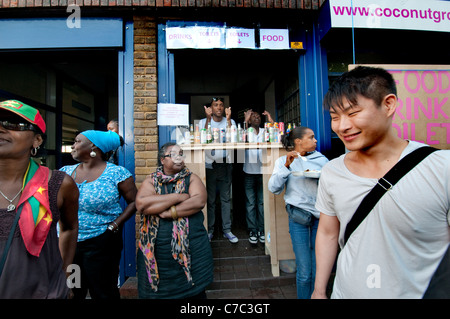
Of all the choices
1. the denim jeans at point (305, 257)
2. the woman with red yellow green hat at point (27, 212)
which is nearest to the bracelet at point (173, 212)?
the woman with red yellow green hat at point (27, 212)

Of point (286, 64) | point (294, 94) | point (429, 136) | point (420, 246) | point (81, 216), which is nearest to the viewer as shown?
point (420, 246)

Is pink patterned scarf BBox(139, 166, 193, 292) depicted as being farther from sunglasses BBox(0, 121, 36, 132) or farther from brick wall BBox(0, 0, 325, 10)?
brick wall BBox(0, 0, 325, 10)

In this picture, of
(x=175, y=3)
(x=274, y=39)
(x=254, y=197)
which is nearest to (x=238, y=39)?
(x=274, y=39)

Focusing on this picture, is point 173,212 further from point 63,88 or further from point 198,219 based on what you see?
point 63,88

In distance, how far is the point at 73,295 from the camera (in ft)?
7.09

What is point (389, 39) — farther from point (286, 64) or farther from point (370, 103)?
point (370, 103)

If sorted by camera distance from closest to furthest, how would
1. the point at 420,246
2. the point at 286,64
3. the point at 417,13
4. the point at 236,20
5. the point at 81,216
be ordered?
the point at 420,246, the point at 81,216, the point at 417,13, the point at 236,20, the point at 286,64

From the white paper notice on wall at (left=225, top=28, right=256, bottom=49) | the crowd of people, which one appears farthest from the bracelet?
the white paper notice on wall at (left=225, top=28, right=256, bottom=49)

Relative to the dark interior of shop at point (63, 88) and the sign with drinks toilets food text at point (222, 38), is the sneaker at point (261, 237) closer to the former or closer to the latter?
the sign with drinks toilets food text at point (222, 38)

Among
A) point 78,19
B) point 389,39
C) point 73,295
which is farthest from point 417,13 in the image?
point 73,295

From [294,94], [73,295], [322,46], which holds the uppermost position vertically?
[322,46]

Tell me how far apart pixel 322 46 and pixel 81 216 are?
4.12 meters

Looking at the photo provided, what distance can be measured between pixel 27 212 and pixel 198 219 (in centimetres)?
133

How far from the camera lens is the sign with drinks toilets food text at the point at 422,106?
7.73 feet
